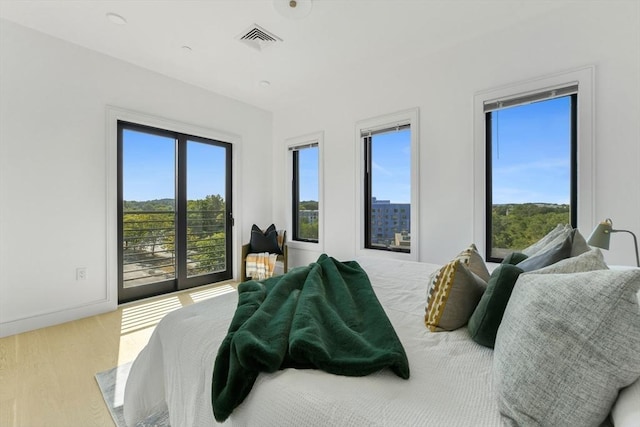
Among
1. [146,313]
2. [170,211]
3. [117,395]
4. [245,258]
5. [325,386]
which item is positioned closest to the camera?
[325,386]

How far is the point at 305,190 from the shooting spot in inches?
167

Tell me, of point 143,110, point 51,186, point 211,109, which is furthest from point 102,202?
point 211,109

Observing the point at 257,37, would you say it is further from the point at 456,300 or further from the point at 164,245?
the point at 456,300

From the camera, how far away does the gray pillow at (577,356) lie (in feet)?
2.01

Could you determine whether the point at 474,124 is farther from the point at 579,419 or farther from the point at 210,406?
the point at 210,406

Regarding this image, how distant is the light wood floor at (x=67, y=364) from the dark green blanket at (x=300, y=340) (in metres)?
1.10

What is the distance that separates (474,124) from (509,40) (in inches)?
28.2

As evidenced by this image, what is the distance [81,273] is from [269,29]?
9.54 feet

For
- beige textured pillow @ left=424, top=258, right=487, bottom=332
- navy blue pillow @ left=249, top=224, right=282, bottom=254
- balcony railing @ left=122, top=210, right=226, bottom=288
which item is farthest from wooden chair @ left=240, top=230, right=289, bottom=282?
beige textured pillow @ left=424, top=258, right=487, bottom=332

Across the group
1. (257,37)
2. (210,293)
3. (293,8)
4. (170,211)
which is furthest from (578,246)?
(170,211)

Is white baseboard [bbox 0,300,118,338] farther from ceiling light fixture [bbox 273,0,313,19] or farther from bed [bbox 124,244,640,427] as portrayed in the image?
ceiling light fixture [bbox 273,0,313,19]

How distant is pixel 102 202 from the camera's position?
294 cm

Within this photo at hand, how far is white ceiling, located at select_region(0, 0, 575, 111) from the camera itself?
2234mm

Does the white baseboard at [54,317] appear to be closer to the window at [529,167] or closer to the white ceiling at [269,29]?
the white ceiling at [269,29]
